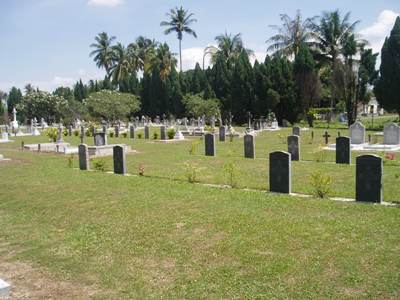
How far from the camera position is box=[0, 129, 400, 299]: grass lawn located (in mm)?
5621

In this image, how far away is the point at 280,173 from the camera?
36.9 ft

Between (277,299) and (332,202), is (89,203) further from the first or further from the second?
(277,299)

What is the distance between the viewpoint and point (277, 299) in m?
5.15

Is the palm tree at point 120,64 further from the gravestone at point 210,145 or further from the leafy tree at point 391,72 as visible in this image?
the gravestone at point 210,145

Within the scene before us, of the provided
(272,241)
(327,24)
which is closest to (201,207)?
(272,241)

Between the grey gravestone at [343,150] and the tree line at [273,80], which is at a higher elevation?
the tree line at [273,80]

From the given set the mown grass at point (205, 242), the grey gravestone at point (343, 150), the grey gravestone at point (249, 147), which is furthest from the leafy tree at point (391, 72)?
the mown grass at point (205, 242)

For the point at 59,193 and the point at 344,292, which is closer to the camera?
the point at 344,292

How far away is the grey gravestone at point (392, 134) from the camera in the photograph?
22.4 m

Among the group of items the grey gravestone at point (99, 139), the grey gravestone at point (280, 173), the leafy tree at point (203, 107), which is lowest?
the grey gravestone at point (280, 173)

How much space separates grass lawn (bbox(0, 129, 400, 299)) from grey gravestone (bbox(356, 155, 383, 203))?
64 centimetres

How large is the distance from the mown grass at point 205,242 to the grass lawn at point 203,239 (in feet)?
0.06

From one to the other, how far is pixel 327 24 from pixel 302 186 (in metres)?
38.5

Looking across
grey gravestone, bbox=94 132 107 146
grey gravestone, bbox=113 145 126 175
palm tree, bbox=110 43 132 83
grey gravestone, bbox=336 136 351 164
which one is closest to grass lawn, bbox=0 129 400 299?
grey gravestone, bbox=113 145 126 175
